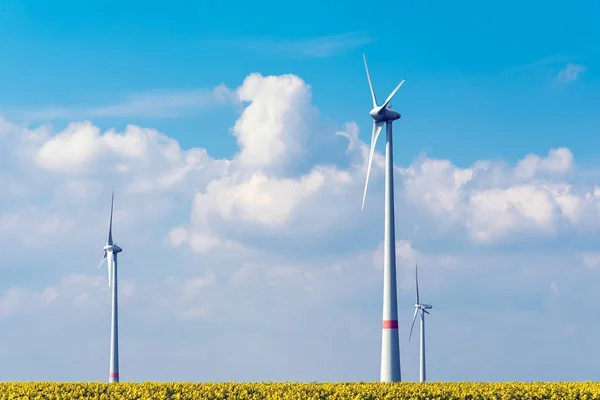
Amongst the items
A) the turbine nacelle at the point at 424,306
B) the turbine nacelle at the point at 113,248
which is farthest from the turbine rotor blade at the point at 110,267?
the turbine nacelle at the point at 424,306

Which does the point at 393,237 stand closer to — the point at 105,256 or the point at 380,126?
the point at 380,126

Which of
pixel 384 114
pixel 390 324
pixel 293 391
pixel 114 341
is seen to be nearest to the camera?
pixel 293 391

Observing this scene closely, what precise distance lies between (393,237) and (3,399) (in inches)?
803

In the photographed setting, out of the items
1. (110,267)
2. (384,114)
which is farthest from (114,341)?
(384,114)

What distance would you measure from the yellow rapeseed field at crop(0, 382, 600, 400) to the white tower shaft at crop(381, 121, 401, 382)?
5874 millimetres

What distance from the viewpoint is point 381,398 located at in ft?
115

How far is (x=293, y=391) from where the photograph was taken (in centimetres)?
3500

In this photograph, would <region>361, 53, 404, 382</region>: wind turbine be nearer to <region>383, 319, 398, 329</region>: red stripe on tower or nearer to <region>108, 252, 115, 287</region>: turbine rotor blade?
<region>383, 319, 398, 329</region>: red stripe on tower

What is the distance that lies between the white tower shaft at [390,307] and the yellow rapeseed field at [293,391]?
5874 mm

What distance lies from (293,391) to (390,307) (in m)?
11.1

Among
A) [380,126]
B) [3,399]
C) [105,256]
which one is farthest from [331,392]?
[105,256]

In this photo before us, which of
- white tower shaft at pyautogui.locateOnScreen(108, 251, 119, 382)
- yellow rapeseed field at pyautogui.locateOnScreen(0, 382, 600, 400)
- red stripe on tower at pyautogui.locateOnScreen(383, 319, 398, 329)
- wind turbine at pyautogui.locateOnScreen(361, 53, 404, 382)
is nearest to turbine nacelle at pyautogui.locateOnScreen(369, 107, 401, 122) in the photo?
wind turbine at pyautogui.locateOnScreen(361, 53, 404, 382)

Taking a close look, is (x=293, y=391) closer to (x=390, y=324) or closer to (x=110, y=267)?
(x=390, y=324)

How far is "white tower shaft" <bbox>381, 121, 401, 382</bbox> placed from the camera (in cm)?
4412
